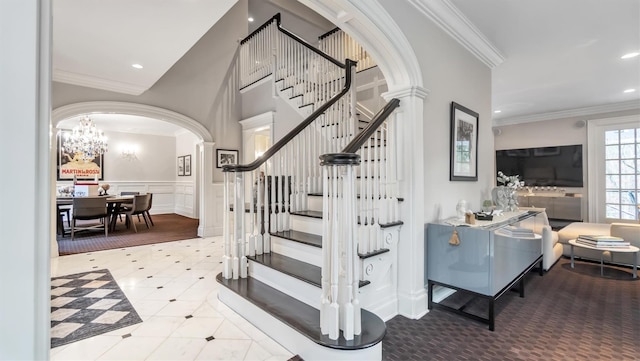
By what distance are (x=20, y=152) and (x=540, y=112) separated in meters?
8.80

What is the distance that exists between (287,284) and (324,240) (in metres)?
0.80

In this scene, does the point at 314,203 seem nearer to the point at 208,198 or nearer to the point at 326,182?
the point at 326,182

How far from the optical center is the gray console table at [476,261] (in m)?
2.32

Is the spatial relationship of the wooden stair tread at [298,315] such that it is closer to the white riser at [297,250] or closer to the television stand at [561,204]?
the white riser at [297,250]

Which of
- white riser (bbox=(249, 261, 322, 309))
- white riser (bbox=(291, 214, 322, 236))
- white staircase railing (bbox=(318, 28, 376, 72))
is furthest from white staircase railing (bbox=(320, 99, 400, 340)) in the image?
white staircase railing (bbox=(318, 28, 376, 72))

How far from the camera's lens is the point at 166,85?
541 centimetres

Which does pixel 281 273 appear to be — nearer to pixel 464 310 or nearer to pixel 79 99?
pixel 464 310

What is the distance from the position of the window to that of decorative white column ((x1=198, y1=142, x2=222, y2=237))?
8.43 m

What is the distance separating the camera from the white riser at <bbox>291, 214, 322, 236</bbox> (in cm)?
292

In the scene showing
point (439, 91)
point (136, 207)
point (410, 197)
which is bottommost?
point (136, 207)

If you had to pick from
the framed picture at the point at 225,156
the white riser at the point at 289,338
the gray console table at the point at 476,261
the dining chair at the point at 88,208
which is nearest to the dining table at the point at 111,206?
the dining chair at the point at 88,208

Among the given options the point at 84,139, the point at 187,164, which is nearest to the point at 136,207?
the point at 84,139

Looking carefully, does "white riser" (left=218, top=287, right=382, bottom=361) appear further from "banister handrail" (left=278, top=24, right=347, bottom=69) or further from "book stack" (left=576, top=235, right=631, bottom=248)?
"book stack" (left=576, top=235, right=631, bottom=248)

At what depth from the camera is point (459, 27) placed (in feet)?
9.80
